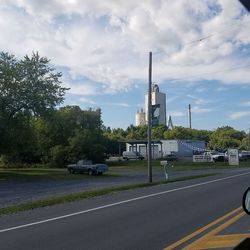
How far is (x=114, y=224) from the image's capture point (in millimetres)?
11969

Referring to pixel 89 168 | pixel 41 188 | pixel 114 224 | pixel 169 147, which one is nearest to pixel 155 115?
pixel 41 188

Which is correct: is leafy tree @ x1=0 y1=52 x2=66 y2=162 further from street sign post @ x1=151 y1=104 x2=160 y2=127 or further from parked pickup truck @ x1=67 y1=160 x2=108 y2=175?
street sign post @ x1=151 y1=104 x2=160 y2=127

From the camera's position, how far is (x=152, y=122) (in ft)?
112

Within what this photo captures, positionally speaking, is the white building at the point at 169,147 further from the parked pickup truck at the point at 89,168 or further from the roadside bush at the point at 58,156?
the parked pickup truck at the point at 89,168

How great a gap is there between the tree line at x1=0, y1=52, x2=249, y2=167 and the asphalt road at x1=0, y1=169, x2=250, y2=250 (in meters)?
31.8

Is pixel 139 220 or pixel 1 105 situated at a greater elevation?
pixel 1 105

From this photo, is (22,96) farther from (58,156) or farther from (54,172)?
(58,156)

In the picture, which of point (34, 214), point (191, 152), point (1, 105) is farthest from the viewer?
point (191, 152)

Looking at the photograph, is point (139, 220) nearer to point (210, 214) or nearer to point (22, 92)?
point (210, 214)

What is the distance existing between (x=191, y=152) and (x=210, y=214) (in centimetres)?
10026

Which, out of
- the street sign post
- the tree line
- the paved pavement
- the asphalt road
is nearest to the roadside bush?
the tree line

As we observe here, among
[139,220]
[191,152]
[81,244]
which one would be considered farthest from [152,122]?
[191,152]

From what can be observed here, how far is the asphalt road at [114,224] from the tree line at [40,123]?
104ft

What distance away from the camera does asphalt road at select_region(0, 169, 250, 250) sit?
376 inches
